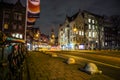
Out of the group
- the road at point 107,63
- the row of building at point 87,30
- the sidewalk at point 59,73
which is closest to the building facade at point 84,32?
the row of building at point 87,30

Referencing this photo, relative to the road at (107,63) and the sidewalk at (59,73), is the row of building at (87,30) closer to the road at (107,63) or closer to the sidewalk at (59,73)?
the road at (107,63)

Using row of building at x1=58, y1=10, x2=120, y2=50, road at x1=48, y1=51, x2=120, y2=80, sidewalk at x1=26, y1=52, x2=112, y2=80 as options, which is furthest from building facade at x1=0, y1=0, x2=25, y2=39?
sidewalk at x1=26, y1=52, x2=112, y2=80

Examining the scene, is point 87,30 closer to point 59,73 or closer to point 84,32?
point 84,32

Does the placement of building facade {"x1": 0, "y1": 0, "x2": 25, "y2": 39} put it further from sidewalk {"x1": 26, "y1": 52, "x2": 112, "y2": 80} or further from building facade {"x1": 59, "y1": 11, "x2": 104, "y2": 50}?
sidewalk {"x1": 26, "y1": 52, "x2": 112, "y2": 80}

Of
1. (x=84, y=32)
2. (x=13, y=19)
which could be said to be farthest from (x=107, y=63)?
(x=84, y=32)

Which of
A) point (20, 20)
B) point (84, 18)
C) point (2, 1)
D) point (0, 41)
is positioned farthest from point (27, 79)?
point (84, 18)

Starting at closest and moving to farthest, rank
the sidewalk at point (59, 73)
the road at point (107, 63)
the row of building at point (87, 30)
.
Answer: the sidewalk at point (59, 73)
the road at point (107, 63)
the row of building at point (87, 30)

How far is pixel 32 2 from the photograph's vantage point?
24.8m

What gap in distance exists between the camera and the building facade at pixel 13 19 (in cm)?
5831

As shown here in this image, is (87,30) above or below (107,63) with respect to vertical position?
above

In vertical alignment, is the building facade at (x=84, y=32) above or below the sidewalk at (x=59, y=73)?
above

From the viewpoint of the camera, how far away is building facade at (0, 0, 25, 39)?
191ft

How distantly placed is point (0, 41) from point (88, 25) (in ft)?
261

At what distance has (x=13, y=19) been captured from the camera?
195ft
